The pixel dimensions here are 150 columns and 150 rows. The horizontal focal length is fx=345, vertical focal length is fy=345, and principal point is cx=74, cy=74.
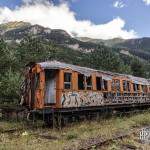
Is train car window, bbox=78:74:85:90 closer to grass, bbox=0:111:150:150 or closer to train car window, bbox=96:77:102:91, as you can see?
train car window, bbox=96:77:102:91

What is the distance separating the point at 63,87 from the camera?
66.7 ft

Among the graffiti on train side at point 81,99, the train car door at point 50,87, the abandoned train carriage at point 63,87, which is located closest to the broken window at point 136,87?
the abandoned train carriage at point 63,87

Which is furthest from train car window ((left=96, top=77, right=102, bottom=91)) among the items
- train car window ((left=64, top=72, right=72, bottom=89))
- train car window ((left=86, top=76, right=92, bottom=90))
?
train car window ((left=64, top=72, right=72, bottom=89))

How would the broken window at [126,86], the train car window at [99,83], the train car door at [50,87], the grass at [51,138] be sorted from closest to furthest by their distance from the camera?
the grass at [51,138]
the train car door at [50,87]
the train car window at [99,83]
the broken window at [126,86]

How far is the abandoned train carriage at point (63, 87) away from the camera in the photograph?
66.3 feet

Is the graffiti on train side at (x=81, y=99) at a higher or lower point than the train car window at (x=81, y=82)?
lower

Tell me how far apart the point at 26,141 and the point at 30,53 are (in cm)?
6525

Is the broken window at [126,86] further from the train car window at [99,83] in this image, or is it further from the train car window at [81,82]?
the train car window at [81,82]

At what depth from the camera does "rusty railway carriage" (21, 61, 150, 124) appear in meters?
20.1

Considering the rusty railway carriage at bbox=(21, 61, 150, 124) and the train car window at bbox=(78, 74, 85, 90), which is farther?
the train car window at bbox=(78, 74, 85, 90)

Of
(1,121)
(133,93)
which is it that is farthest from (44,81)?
(133,93)

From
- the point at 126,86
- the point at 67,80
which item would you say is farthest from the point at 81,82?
the point at 126,86

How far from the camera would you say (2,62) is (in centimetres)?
4594

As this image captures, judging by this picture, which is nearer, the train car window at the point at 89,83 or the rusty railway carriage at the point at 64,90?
the rusty railway carriage at the point at 64,90
